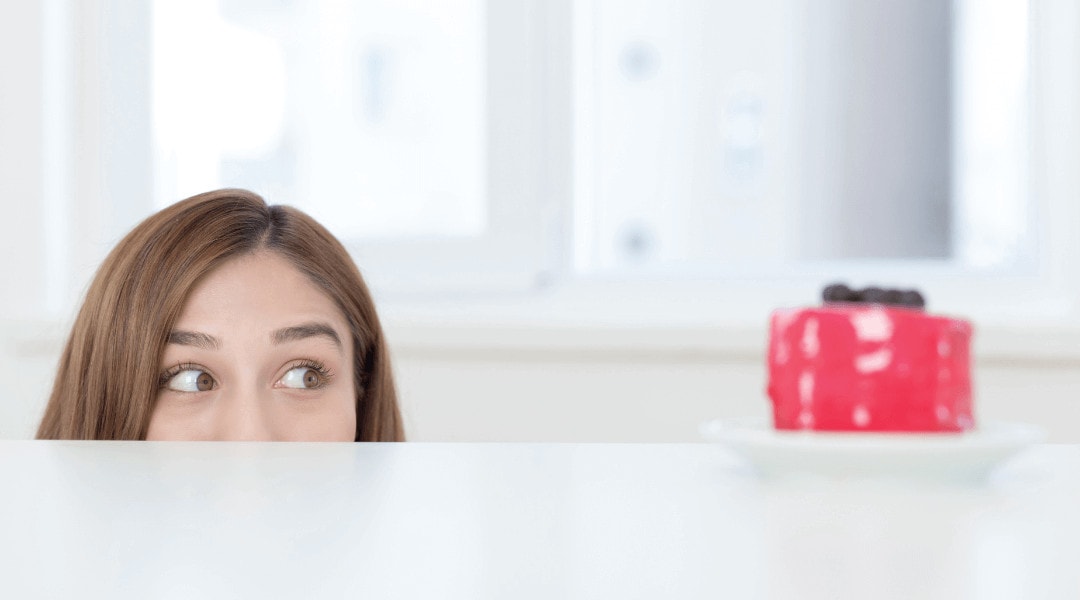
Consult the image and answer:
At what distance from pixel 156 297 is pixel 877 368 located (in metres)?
0.87

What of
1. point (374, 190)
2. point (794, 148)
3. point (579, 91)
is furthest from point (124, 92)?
point (794, 148)

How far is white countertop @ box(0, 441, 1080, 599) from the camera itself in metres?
0.20

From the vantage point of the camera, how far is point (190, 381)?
1.06 metres

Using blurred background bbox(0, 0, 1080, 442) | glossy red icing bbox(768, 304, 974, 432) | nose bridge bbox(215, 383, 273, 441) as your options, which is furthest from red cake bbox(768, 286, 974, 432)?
blurred background bbox(0, 0, 1080, 442)

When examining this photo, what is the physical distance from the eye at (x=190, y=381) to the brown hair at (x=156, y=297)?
3 centimetres

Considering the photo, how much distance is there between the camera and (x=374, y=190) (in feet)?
6.73

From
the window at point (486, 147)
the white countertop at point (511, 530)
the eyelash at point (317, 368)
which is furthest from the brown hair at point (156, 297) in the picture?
the white countertop at point (511, 530)

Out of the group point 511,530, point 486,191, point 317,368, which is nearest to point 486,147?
point 486,191

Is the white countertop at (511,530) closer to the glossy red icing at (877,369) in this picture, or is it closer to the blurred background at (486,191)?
the glossy red icing at (877,369)

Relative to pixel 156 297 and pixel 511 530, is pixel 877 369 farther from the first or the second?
pixel 156 297

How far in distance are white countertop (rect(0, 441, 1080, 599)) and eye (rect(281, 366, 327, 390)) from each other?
0.74 m

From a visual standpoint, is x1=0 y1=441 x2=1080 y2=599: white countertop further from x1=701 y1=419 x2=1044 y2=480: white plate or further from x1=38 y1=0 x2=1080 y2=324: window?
x1=38 y1=0 x2=1080 y2=324: window

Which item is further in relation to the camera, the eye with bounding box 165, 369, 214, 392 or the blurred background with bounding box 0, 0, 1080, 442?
the blurred background with bounding box 0, 0, 1080, 442

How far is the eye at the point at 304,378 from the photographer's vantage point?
1084 millimetres
